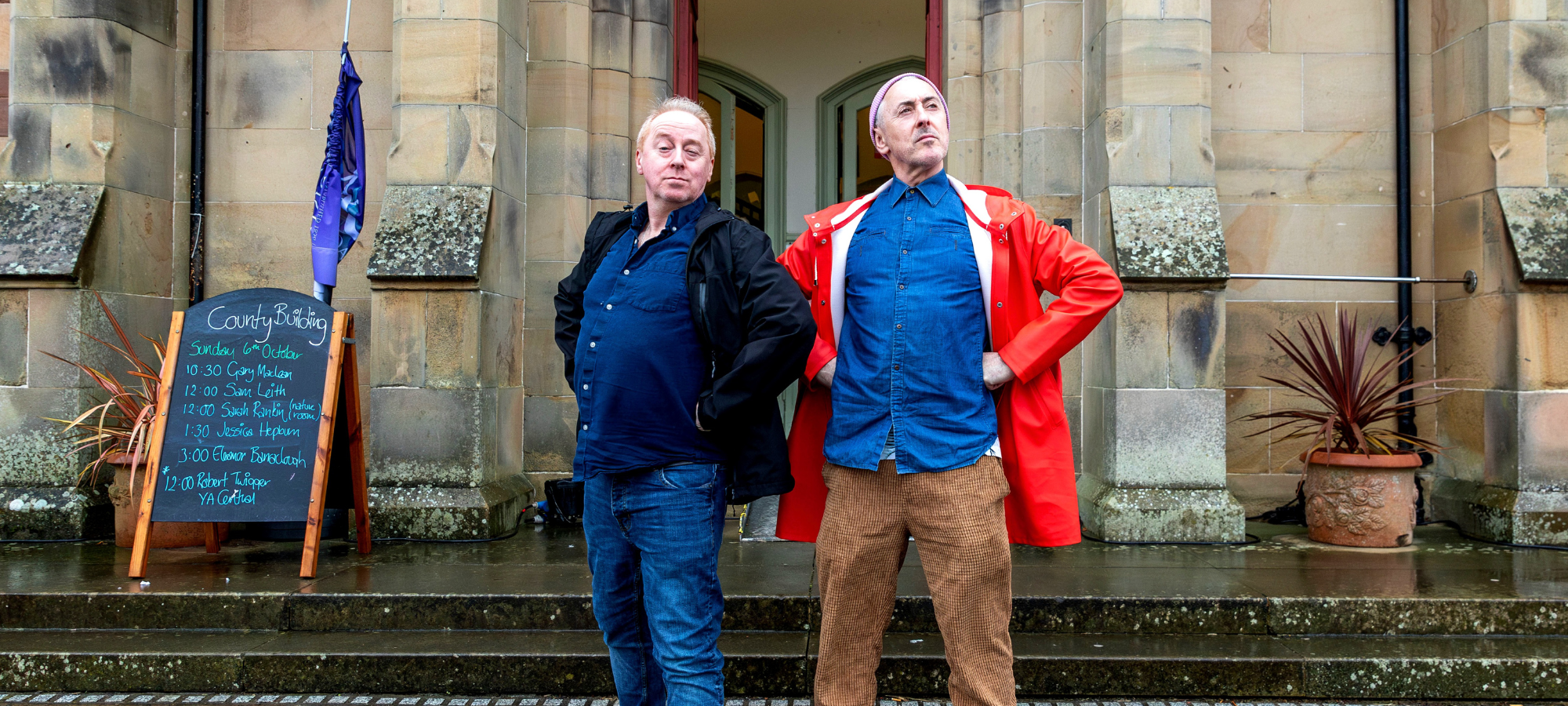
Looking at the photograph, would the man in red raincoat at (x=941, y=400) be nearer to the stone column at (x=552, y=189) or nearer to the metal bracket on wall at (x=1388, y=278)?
the metal bracket on wall at (x=1388, y=278)

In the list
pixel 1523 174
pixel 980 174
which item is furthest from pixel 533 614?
pixel 1523 174

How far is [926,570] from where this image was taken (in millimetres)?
2389

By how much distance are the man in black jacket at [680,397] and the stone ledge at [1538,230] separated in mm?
4230

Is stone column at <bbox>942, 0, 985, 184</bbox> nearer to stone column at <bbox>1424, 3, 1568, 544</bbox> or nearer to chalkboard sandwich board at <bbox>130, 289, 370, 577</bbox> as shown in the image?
stone column at <bbox>1424, 3, 1568, 544</bbox>

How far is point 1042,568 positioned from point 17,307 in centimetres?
502

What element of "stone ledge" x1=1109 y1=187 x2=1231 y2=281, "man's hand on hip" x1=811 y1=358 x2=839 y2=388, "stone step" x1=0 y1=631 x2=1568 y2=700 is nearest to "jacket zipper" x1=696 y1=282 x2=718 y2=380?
"man's hand on hip" x1=811 y1=358 x2=839 y2=388

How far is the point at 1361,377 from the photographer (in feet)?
18.3

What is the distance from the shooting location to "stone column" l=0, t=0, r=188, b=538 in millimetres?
4988

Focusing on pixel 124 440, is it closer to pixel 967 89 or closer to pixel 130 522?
pixel 130 522

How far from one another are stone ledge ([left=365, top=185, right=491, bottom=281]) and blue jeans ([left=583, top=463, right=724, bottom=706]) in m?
2.73

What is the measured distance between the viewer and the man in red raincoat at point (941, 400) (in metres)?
2.32

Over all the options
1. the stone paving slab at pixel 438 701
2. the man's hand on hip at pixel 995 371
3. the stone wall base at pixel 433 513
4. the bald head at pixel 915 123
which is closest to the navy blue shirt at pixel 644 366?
the bald head at pixel 915 123

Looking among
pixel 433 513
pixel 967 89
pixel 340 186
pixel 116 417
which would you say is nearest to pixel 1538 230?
pixel 967 89

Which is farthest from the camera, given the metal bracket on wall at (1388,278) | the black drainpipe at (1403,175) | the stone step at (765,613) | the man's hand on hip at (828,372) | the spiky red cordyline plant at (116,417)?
the black drainpipe at (1403,175)
